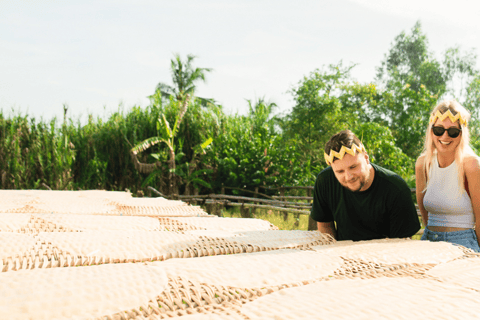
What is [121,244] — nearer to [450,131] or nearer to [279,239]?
[279,239]

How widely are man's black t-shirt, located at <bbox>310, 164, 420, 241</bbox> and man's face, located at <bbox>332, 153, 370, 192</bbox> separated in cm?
14

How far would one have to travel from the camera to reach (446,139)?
72.0 inches

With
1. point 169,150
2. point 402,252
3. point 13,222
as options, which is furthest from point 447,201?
point 169,150

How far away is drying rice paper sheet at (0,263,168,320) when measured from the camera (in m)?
0.58

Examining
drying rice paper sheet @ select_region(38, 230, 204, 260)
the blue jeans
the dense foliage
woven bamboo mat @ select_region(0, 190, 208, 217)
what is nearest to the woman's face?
the blue jeans

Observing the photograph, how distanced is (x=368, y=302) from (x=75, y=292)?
0.53m

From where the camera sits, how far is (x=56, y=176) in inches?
296

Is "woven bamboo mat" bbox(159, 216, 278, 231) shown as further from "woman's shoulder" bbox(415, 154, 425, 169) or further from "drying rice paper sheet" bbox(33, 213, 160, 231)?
"woman's shoulder" bbox(415, 154, 425, 169)

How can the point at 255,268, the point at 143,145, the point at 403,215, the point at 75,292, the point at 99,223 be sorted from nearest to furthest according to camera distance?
the point at 75,292
the point at 255,268
the point at 99,223
the point at 403,215
the point at 143,145

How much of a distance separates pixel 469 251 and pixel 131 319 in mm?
1164

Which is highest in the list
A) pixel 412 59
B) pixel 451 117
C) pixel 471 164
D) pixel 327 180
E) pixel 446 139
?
pixel 412 59

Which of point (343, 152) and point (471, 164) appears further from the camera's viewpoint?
point (471, 164)

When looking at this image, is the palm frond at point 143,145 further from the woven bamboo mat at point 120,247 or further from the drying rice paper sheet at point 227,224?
the woven bamboo mat at point 120,247

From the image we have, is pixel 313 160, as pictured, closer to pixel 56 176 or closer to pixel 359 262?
pixel 56 176
